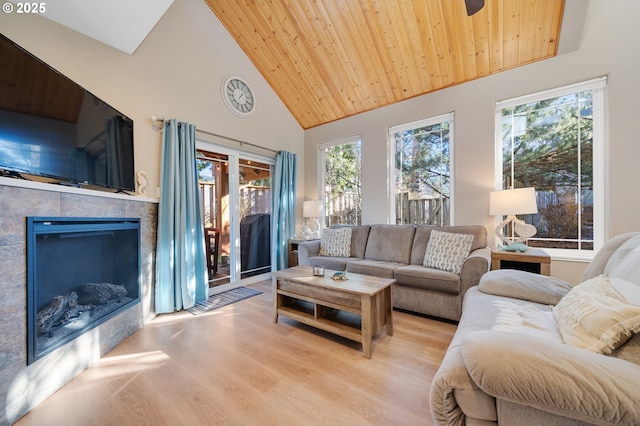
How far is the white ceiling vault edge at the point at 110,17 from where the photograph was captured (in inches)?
72.7

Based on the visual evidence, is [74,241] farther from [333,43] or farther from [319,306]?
[333,43]

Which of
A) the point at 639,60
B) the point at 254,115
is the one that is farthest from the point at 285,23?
the point at 639,60

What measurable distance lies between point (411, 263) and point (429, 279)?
22.6 inches

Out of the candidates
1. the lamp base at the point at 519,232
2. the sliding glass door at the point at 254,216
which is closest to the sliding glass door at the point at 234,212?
the sliding glass door at the point at 254,216

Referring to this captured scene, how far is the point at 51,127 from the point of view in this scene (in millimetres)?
Result: 1504

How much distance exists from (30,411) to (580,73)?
4.96 m

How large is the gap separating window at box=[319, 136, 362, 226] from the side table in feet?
6.43

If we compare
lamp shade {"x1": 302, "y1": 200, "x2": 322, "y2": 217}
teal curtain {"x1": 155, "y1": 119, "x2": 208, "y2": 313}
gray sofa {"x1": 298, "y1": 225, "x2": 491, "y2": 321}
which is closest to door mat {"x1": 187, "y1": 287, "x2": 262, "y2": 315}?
teal curtain {"x1": 155, "y1": 119, "x2": 208, "y2": 313}

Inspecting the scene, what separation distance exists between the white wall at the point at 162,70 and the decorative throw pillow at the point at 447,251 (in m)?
2.83

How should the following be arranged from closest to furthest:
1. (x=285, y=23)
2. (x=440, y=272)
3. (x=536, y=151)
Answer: (x=440, y=272) < (x=536, y=151) < (x=285, y=23)

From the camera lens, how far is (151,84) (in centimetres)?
256

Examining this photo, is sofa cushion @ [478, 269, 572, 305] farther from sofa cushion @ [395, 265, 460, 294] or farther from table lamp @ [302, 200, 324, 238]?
table lamp @ [302, 200, 324, 238]

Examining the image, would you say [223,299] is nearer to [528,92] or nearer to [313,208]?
[313,208]

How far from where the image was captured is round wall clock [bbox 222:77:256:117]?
10.8 ft
